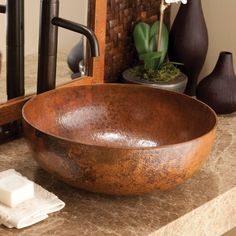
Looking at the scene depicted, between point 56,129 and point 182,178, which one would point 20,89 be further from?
point 182,178

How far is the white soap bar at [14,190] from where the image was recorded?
1018 mm

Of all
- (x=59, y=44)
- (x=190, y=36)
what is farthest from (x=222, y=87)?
(x=59, y=44)

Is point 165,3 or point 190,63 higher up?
point 165,3

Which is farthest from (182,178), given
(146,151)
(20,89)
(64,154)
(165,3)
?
(165,3)

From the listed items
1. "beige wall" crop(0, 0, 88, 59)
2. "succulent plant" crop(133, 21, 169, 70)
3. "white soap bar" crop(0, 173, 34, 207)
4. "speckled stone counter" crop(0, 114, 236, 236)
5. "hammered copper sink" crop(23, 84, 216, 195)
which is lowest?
"speckled stone counter" crop(0, 114, 236, 236)

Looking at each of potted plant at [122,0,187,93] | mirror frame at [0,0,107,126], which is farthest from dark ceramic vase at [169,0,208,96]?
mirror frame at [0,0,107,126]

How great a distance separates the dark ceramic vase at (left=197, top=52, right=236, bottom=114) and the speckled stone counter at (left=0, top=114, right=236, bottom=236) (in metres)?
0.26

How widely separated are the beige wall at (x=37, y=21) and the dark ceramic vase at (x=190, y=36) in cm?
33

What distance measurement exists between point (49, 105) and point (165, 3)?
1.68 feet

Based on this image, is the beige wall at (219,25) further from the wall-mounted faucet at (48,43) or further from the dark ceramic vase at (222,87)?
the wall-mounted faucet at (48,43)

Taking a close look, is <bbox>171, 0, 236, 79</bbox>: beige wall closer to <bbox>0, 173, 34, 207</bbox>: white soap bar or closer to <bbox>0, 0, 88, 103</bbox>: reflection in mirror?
<bbox>0, 0, 88, 103</bbox>: reflection in mirror

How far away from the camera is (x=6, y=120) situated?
1.29 meters

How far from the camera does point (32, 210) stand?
1.02m

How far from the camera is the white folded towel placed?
0.99m
